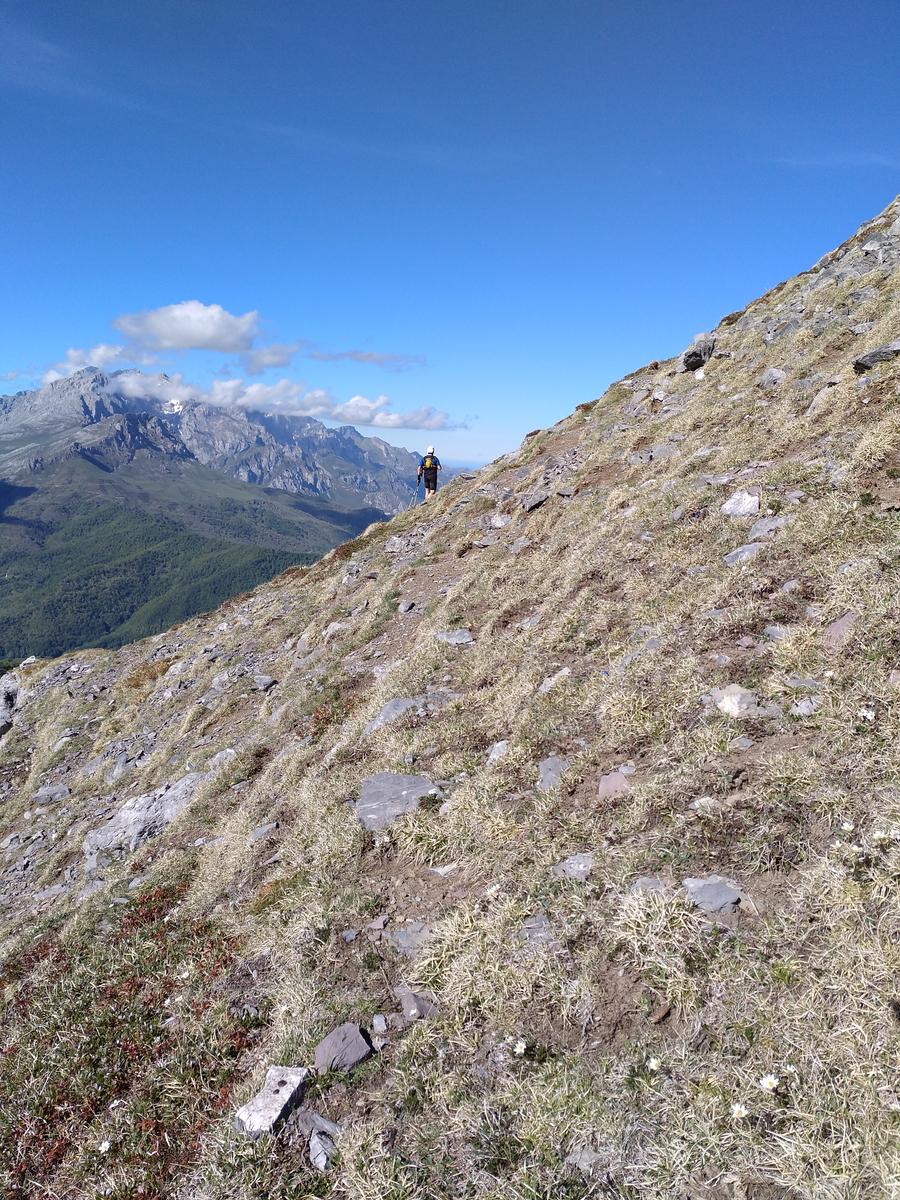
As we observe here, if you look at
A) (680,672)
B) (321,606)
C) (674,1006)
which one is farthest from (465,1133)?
(321,606)

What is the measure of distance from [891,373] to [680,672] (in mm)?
13033

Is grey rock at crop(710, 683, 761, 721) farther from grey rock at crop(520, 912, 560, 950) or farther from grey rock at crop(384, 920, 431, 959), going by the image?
grey rock at crop(384, 920, 431, 959)

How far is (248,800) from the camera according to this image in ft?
44.8

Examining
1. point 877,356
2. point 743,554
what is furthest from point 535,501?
point 743,554

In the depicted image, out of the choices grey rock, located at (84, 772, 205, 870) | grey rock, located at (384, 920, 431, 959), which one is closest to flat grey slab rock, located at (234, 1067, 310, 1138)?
grey rock, located at (384, 920, 431, 959)

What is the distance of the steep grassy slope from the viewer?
4.99 metres

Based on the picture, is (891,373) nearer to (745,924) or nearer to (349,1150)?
(745,924)

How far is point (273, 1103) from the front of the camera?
19.8ft

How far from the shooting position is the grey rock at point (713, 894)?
242 inches

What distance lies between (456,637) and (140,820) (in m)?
9.74

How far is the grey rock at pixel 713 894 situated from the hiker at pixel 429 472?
36.4 meters

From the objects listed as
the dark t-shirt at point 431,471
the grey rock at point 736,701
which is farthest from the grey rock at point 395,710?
the dark t-shirt at point 431,471

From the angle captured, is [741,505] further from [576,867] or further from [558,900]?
[558,900]

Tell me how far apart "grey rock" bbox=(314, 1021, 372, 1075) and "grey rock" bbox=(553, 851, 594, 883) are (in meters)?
2.80
